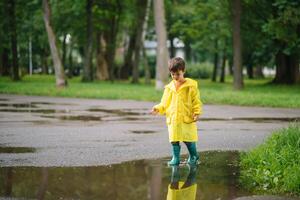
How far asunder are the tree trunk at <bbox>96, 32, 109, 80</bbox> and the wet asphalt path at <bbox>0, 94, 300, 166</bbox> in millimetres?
32281

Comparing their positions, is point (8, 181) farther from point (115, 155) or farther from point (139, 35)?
point (139, 35)

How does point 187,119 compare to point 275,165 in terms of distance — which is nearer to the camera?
point 275,165

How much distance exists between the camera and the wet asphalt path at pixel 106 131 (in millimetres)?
9992

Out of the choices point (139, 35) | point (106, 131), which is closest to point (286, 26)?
point (139, 35)

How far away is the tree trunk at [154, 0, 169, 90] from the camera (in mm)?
29766

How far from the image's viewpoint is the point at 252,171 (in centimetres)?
827

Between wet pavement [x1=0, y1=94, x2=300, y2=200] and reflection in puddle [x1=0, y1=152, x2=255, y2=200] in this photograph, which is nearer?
reflection in puddle [x1=0, y1=152, x2=255, y2=200]

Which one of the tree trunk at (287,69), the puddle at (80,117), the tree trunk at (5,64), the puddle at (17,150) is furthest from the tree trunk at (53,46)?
the tree trunk at (5,64)

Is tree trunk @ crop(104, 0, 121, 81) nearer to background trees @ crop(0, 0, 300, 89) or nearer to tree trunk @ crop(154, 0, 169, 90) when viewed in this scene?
background trees @ crop(0, 0, 300, 89)

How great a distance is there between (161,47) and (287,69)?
14.5 metres

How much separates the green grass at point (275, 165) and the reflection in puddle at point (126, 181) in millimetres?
220

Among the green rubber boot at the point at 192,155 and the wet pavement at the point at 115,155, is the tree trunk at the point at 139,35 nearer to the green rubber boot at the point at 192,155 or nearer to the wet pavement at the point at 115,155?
the wet pavement at the point at 115,155

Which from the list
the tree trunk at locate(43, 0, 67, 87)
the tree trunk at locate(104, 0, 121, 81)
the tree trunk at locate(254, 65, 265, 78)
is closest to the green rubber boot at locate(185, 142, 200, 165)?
the tree trunk at locate(43, 0, 67, 87)

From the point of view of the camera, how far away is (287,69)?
41750 millimetres
